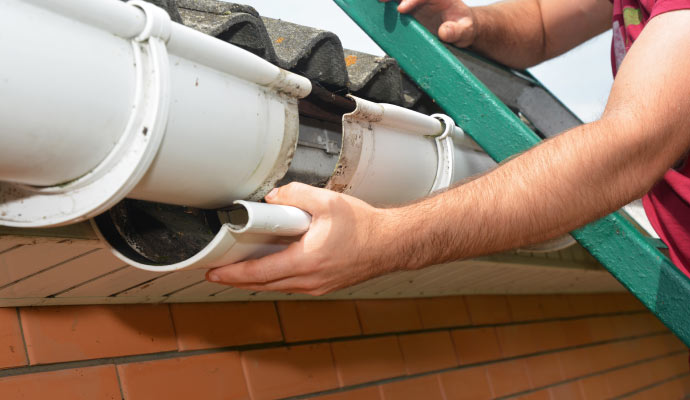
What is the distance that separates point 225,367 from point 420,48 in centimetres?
77

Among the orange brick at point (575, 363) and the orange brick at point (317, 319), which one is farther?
the orange brick at point (575, 363)

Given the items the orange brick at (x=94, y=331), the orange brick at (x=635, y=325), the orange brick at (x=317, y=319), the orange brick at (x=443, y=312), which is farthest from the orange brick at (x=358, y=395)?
the orange brick at (x=635, y=325)

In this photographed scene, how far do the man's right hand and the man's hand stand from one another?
67cm

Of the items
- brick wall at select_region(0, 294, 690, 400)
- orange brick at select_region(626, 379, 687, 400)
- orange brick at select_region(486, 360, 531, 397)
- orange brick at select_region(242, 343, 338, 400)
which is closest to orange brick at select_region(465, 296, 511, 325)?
brick wall at select_region(0, 294, 690, 400)

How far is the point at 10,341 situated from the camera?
1.03 m

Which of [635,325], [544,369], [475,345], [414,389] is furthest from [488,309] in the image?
[635,325]

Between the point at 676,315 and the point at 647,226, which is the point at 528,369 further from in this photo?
the point at 676,315

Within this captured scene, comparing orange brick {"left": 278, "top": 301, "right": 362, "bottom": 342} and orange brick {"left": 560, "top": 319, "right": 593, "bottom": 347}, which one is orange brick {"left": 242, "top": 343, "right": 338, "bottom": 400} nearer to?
orange brick {"left": 278, "top": 301, "right": 362, "bottom": 342}

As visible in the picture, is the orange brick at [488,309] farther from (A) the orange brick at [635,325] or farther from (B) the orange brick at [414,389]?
(A) the orange brick at [635,325]

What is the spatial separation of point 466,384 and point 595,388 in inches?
45.2

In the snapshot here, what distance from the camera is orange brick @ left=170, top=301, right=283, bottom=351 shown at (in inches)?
51.3

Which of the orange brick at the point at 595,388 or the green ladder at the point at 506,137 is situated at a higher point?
the green ladder at the point at 506,137

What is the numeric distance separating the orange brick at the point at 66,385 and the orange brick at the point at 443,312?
41.8 inches

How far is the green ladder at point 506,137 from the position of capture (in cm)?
121
